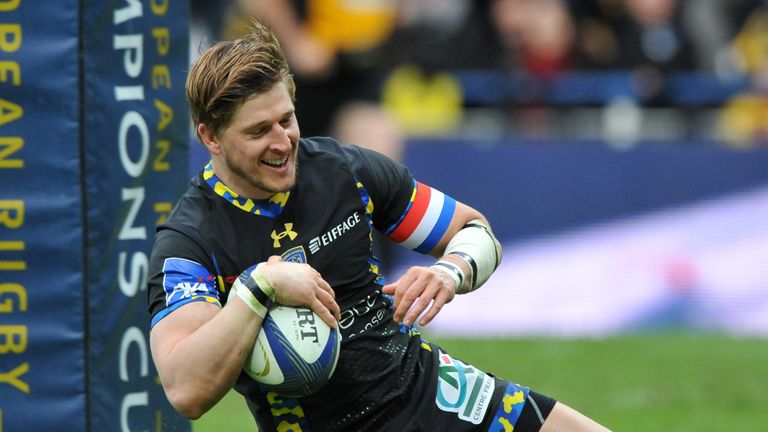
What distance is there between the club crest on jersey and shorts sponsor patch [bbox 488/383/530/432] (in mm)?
854

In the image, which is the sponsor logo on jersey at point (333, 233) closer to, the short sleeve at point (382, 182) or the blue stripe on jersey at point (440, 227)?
the short sleeve at point (382, 182)

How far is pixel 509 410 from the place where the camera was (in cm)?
477

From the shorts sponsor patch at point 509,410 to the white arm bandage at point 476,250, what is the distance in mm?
392

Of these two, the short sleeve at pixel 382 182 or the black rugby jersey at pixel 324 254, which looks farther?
the short sleeve at pixel 382 182

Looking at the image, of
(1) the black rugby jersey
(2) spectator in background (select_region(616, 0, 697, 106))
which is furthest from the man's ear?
(2) spectator in background (select_region(616, 0, 697, 106))

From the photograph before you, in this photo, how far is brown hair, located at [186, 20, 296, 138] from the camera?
435 centimetres

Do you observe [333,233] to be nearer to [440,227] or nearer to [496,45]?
[440,227]

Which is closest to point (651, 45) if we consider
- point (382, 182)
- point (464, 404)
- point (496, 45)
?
point (496, 45)

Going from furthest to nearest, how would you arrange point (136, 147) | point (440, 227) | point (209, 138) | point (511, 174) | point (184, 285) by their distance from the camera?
point (511, 174) → point (136, 147) → point (440, 227) → point (209, 138) → point (184, 285)

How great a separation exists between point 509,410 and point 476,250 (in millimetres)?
558

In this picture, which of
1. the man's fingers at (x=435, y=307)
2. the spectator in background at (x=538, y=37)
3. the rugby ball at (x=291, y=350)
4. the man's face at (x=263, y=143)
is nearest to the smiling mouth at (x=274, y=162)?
the man's face at (x=263, y=143)

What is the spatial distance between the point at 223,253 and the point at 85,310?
0.98 meters

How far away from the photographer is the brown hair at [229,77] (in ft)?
14.3

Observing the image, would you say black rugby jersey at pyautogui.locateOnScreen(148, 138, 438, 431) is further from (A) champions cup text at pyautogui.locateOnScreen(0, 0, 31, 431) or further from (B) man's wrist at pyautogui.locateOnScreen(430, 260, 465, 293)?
(A) champions cup text at pyautogui.locateOnScreen(0, 0, 31, 431)
